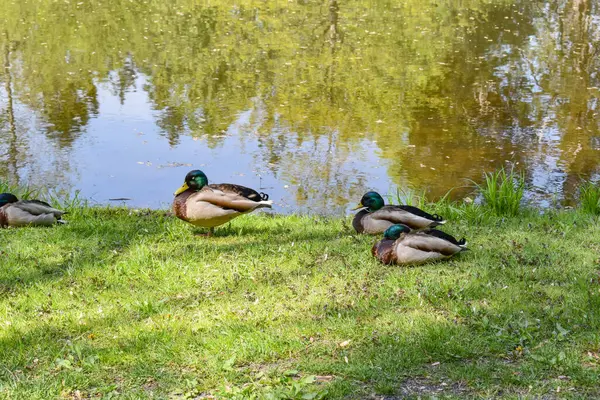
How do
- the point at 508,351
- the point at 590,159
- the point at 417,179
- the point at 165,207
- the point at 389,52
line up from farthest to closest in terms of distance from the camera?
the point at 389,52
the point at 590,159
the point at 417,179
the point at 165,207
the point at 508,351

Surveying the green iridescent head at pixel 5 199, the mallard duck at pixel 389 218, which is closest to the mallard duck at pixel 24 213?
the green iridescent head at pixel 5 199

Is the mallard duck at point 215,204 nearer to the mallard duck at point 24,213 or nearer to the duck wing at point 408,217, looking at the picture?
the duck wing at point 408,217

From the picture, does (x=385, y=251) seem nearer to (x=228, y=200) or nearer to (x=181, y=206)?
(x=228, y=200)

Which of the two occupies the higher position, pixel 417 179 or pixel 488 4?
pixel 488 4

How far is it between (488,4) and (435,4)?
60.8 inches

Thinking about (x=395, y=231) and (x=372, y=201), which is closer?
(x=395, y=231)

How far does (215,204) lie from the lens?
264 inches

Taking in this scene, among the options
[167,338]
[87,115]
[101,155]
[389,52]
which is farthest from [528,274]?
[389,52]

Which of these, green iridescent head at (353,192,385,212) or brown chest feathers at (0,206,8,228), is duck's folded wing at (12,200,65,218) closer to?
brown chest feathers at (0,206,8,228)

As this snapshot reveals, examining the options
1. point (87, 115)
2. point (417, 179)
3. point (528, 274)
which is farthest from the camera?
point (87, 115)

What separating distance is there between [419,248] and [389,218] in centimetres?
83

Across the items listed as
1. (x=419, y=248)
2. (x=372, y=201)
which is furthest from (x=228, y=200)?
(x=419, y=248)

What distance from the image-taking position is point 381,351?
15.1 ft

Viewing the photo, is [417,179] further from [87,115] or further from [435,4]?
[435,4]
